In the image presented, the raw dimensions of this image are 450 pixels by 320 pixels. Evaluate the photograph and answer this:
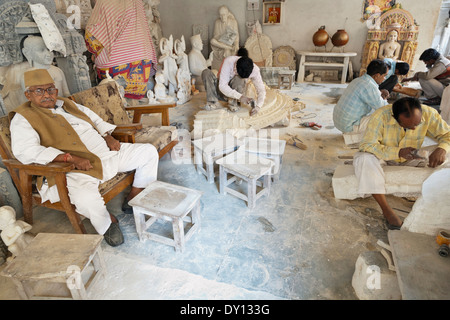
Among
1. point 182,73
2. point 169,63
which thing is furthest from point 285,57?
point 169,63

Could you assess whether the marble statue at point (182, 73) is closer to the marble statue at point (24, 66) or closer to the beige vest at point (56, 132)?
the marble statue at point (24, 66)

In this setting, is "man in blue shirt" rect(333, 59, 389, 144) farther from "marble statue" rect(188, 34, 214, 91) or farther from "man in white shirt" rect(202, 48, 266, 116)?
"marble statue" rect(188, 34, 214, 91)

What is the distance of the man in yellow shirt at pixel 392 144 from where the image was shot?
2.54 m

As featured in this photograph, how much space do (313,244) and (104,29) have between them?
5.13 metres

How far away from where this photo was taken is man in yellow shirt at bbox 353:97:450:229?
2.54 meters

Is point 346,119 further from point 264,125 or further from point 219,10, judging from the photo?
point 219,10

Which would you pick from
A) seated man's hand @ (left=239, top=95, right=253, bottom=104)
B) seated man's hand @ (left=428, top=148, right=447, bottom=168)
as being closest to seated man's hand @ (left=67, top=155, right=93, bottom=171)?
seated man's hand @ (left=239, top=95, right=253, bottom=104)

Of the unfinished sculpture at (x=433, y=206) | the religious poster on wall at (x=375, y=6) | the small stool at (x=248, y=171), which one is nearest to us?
the unfinished sculpture at (x=433, y=206)

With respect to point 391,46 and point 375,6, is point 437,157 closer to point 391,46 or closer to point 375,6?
point 391,46

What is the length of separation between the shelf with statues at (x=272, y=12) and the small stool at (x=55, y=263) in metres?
8.79

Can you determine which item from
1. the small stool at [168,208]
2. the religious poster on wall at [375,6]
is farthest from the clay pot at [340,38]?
the small stool at [168,208]

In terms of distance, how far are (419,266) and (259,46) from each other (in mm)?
8332

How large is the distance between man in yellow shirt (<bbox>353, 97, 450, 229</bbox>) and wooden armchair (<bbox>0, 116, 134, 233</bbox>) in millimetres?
2412
